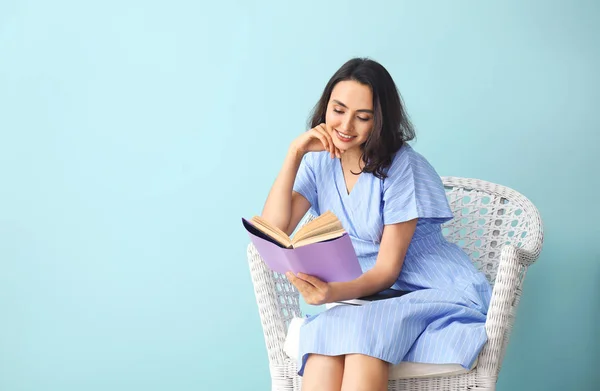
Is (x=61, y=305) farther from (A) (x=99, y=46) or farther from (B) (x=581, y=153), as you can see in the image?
(B) (x=581, y=153)

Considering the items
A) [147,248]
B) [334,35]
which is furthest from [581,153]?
[147,248]

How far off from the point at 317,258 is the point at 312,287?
11cm

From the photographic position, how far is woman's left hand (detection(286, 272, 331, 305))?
5.48ft

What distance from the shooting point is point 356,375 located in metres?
1.63

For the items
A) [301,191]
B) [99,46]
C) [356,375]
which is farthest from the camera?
[99,46]

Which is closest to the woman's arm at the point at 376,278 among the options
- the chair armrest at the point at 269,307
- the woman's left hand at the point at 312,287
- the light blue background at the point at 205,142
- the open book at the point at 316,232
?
the woman's left hand at the point at 312,287

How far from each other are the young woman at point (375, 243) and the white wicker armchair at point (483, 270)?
0.07m

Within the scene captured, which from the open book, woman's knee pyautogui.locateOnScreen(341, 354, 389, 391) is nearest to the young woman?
woman's knee pyautogui.locateOnScreen(341, 354, 389, 391)

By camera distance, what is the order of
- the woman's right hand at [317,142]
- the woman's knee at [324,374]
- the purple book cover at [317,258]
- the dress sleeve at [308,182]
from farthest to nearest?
the dress sleeve at [308,182]
the woman's right hand at [317,142]
the woman's knee at [324,374]
the purple book cover at [317,258]

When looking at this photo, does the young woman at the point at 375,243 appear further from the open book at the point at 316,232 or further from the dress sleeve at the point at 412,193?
the open book at the point at 316,232

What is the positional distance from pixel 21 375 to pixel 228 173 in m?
0.96

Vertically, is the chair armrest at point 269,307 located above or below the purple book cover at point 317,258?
below

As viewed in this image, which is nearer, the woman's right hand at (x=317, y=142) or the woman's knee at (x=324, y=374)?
the woman's knee at (x=324, y=374)

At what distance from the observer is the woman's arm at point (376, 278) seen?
1.68 m
